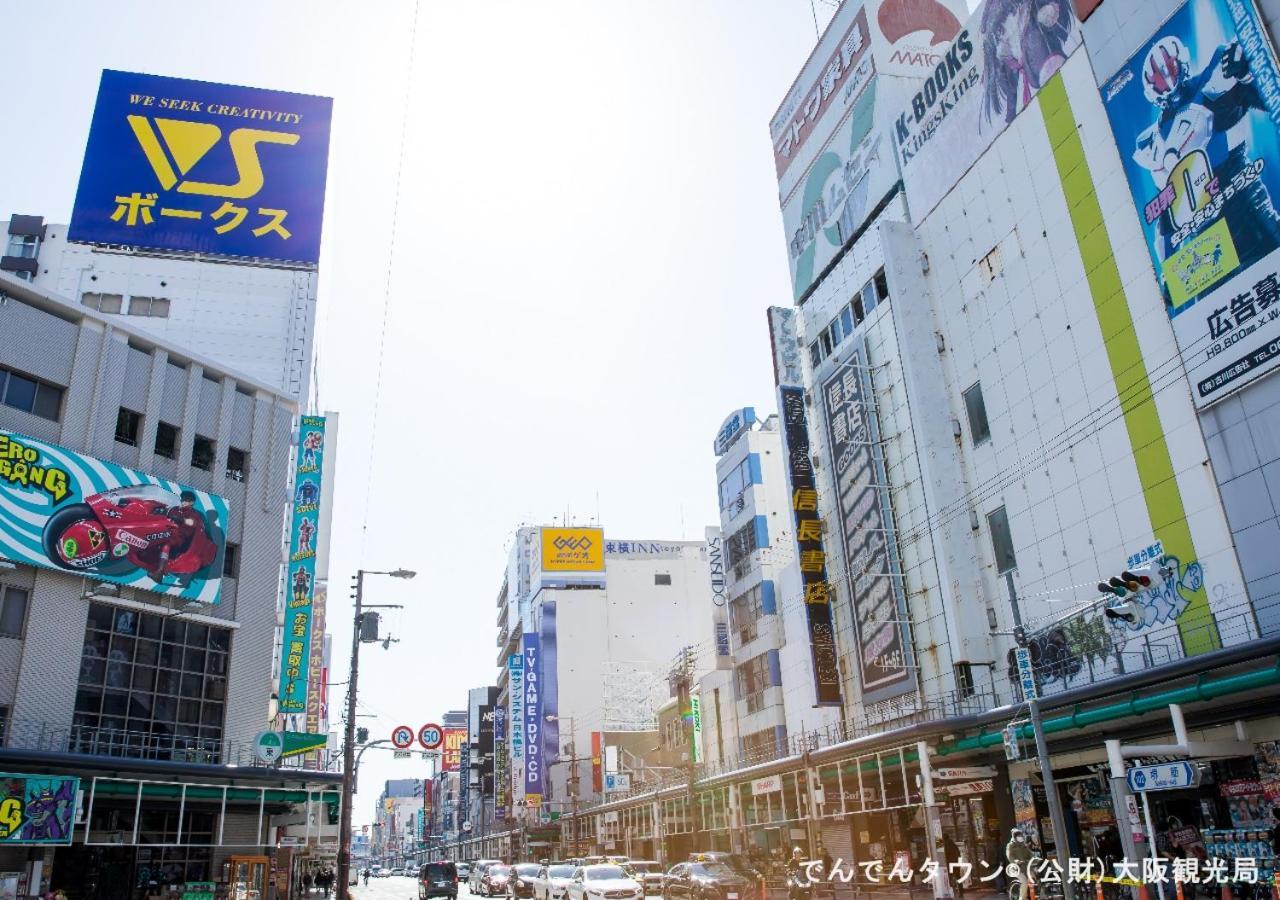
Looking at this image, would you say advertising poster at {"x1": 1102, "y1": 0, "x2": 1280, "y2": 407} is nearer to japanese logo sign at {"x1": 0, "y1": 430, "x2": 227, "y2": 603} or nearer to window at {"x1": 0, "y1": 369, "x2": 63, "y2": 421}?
japanese logo sign at {"x1": 0, "y1": 430, "x2": 227, "y2": 603}

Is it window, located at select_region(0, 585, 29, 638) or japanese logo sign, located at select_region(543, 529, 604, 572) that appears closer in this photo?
window, located at select_region(0, 585, 29, 638)

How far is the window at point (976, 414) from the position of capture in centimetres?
3556

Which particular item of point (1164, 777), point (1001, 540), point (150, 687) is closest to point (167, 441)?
point (150, 687)

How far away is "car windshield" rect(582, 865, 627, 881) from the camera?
33.0 m

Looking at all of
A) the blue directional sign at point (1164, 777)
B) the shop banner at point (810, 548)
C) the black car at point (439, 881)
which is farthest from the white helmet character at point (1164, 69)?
the black car at point (439, 881)

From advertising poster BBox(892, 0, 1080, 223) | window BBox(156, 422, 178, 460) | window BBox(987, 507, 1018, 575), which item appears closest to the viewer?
advertising poster BBox(892, 0, 1080, 223)

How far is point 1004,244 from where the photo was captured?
34250 millimetres

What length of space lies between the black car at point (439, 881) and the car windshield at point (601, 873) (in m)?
12.6

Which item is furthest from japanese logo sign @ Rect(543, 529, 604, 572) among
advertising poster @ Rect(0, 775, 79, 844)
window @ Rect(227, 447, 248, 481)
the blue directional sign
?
the blue directional sign

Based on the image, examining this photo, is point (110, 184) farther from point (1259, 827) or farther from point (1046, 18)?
point (1259, 827)

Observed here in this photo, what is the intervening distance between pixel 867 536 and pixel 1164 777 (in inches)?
845

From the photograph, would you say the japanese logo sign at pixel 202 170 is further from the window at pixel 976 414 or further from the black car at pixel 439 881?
the window at pixel 976 414

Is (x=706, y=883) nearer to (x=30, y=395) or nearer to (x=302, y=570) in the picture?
(x=302, y=570)

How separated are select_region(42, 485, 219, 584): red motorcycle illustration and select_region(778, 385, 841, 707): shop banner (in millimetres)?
25147
